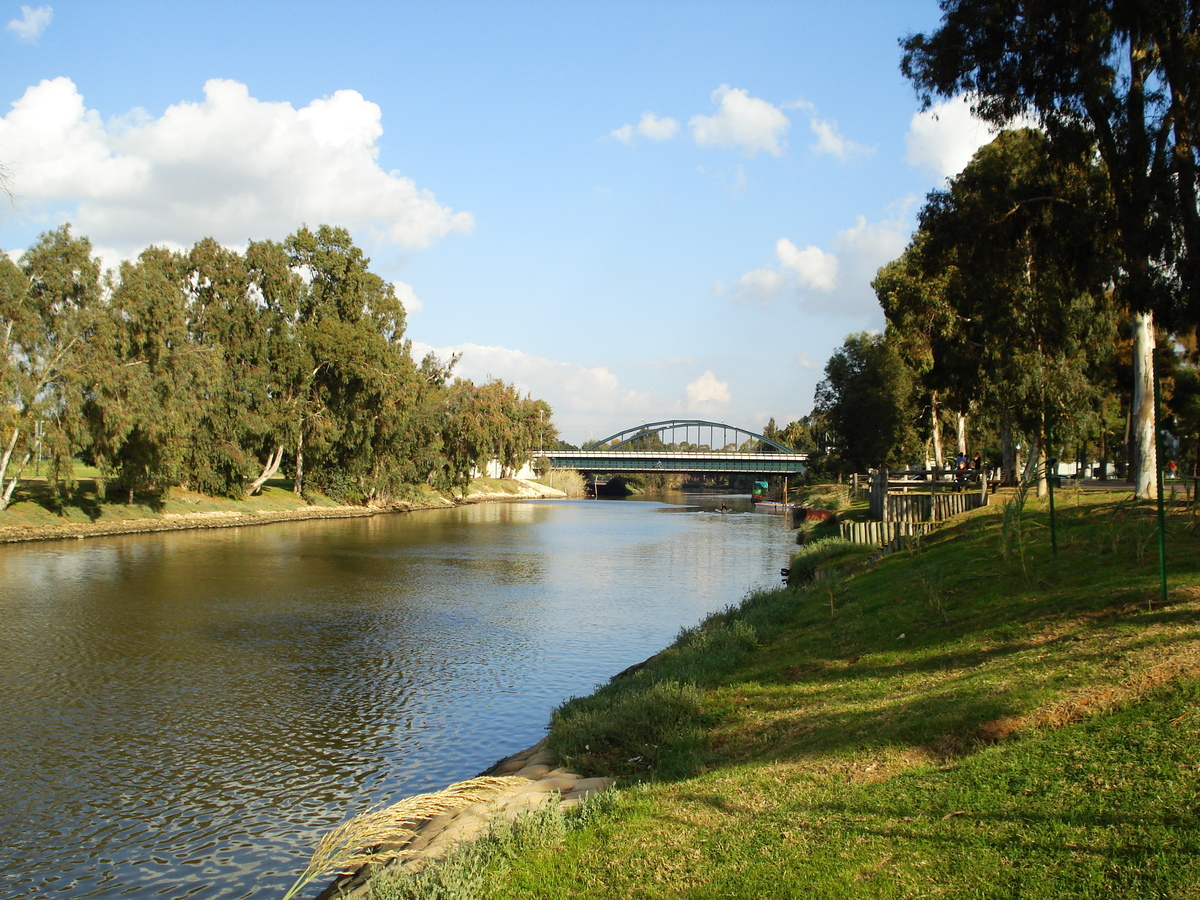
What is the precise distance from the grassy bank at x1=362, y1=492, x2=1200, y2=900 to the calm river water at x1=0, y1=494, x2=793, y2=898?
136 inches

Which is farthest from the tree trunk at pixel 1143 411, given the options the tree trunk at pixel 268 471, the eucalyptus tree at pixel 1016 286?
the tree trunk at pixel 268 471

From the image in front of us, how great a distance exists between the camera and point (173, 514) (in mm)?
54219

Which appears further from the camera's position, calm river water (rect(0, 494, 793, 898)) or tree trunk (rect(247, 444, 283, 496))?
tree trunk (rect(247, 444, 283, 496))

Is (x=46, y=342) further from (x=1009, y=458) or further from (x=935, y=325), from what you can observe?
Answer: (x=1009, y=458)

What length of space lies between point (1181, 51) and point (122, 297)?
46.0 m

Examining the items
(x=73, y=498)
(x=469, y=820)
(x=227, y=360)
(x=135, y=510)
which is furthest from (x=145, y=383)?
(x=469, y=820)

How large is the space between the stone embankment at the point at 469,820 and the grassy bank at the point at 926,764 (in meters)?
0.56

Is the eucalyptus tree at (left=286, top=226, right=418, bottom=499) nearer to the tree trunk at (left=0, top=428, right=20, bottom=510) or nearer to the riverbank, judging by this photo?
the riverbank

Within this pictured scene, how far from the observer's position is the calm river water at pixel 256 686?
10445 millimetres

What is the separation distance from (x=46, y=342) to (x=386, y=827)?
3945cm

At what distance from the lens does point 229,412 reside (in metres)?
59.4

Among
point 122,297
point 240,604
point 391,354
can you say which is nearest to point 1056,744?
point 240,604

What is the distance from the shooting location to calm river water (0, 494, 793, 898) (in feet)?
34.3

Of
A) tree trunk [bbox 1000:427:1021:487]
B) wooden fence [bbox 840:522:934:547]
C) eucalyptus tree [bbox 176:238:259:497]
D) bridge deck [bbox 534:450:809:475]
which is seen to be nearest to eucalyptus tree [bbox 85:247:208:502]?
eucalyptus tree [bbox 176:238:259:497]
